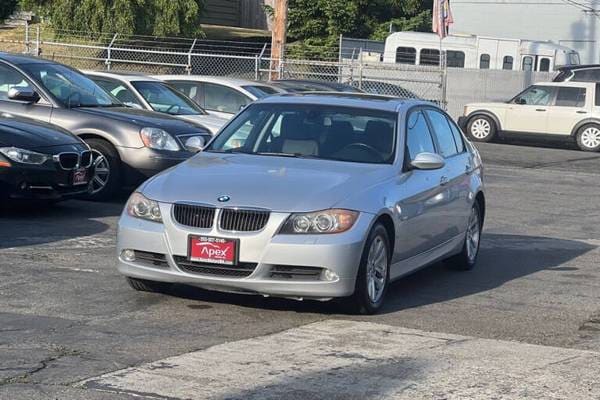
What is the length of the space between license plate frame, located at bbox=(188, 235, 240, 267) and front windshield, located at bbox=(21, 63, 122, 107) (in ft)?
21.7

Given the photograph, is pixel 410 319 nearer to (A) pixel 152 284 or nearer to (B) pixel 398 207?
(B) pixel 398 207

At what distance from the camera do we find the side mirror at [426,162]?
8961 millimetres

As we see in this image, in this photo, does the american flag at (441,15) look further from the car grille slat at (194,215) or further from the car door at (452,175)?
the car grille slat at (194,215)

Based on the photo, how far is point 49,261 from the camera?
32.1ft

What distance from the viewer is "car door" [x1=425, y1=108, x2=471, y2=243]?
385 inches

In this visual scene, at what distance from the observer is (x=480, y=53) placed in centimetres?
3631

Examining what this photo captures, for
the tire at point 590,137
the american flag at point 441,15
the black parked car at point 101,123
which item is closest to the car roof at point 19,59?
the black parked car at point 101,123

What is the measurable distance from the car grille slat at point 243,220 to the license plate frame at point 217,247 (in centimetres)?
10

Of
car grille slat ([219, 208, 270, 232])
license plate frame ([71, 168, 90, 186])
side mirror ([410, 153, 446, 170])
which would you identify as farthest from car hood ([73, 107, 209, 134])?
car grille slat ([219, 208, 270, 232])

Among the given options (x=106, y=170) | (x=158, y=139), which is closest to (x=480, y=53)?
(x=158, y=139)

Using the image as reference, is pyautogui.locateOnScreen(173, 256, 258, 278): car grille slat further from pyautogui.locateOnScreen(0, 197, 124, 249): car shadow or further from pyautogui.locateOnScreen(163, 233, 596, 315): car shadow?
pyautogui.locateOnScreen(0, 197, 124, 249): car shadow

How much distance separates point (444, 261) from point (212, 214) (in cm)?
340

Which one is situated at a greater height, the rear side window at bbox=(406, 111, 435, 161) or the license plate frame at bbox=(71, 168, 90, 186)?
the rear side window at bbox=(406, 111, 435, 161)

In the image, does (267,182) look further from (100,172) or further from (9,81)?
(9,81)
